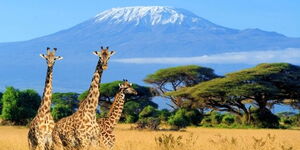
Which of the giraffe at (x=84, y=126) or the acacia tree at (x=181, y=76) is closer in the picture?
the giraffe at (x=84, y=126)

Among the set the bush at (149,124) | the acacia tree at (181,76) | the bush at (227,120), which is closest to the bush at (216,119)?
the bush at (227,120)

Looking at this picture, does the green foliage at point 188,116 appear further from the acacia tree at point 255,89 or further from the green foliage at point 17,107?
the green foliage at point 17,107

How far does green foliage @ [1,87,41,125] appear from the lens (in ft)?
152

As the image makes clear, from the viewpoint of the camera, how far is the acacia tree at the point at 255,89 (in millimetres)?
51000

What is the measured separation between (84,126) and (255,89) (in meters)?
39.3

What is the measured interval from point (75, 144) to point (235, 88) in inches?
1579

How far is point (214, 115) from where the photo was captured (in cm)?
5550

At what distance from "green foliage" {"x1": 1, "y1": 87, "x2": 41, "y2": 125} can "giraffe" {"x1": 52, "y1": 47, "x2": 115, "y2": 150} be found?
111 feet

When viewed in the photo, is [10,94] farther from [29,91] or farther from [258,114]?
[258,114]

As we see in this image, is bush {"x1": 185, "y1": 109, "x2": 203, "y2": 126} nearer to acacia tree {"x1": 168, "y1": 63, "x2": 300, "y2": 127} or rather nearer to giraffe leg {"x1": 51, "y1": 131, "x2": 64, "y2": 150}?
acacia tree {"x1": 168, "y1": 63, "x2": 300, "y2": 127}

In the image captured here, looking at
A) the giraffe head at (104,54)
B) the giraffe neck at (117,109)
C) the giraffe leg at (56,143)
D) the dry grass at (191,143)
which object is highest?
the giraffe head at (104,54)

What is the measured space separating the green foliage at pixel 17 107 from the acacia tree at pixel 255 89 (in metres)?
13.6

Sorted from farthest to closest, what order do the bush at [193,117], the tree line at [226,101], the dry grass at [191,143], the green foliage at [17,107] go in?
1. the bush at [193,117]
2. the tree line at [226,101]
3. the green foliage at [17,107]
4. the dry grass at [191,143]

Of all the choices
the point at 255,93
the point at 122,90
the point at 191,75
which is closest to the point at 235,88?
the point at 255,93
